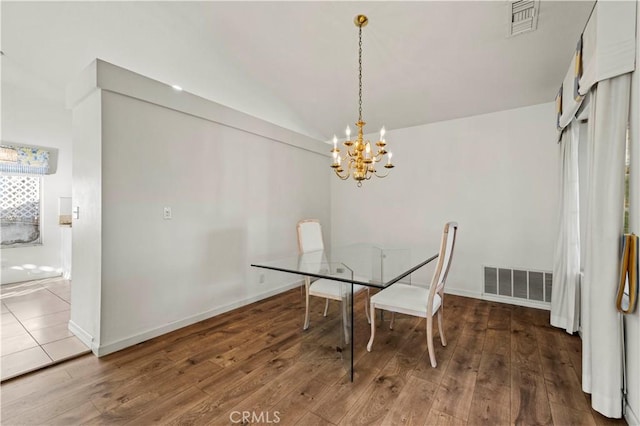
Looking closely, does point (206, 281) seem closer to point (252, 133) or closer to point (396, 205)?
point (252, 133)

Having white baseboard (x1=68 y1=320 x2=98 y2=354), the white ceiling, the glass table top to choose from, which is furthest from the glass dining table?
the white ceiling

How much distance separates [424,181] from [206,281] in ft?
10.8

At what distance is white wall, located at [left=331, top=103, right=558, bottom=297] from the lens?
10.9 ft

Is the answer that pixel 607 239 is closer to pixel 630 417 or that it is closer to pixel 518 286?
pixel 630 417

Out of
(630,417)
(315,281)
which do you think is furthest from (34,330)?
(630,417)

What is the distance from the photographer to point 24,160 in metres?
→ 4.20

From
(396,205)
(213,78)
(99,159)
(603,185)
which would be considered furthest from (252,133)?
(603,185)

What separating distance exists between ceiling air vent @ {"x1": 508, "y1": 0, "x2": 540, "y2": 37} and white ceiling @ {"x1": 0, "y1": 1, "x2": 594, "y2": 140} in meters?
0.06

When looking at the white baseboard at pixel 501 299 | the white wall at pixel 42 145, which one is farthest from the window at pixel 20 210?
the white baseboard at pixel 501 299

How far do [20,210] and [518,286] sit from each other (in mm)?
7493

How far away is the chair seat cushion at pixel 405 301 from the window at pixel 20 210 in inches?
222

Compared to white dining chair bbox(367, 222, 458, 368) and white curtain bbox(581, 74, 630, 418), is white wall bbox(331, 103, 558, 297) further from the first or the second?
white curtain bbox(581, 74, 630, 418)

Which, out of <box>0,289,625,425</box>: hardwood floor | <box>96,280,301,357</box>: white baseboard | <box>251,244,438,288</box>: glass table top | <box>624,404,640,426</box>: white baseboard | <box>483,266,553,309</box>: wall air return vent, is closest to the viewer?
<box>624,404,640,426</box>: white baseboard

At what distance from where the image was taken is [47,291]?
389 cm
